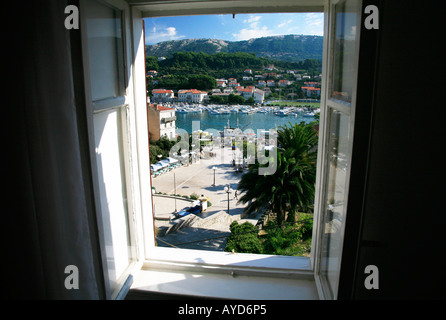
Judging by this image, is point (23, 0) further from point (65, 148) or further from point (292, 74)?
point (292, 74)

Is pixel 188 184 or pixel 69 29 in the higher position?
pixel 69 29

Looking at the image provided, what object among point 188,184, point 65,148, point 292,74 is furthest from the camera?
point 188,184

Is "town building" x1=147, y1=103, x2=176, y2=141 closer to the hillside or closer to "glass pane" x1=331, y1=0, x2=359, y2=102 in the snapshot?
the hillside

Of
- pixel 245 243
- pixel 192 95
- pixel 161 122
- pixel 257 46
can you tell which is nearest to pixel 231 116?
pixel 192 95

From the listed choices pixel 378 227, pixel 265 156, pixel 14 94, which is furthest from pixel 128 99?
pixel 265 156

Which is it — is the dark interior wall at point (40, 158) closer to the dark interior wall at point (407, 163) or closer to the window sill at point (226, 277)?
the window sill at point (226, 277)

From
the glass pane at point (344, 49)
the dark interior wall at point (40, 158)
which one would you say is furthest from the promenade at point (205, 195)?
the dark interior wall at point (40, 158)

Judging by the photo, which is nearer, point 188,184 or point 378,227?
point 378,227
